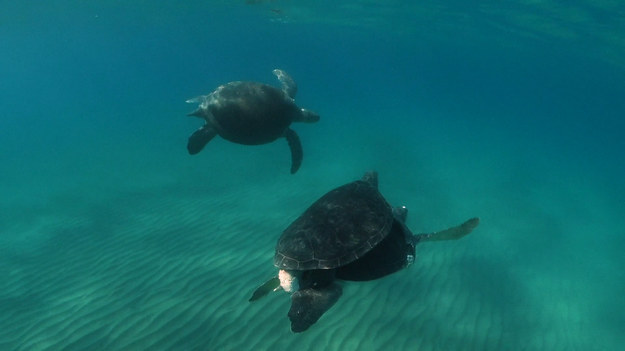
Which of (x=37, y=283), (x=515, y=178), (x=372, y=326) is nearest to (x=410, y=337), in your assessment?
(x=372, y=326)

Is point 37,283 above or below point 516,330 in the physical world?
above

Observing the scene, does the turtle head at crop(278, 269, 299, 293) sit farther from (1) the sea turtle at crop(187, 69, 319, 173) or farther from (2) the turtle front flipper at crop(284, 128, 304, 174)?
(2) the turtle front flipper at crop(284, 128, 304, 174)

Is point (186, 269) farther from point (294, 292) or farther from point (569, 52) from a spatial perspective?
point (569, 52)

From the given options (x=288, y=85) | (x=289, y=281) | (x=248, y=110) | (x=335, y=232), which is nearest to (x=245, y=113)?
(x=248, y=110)

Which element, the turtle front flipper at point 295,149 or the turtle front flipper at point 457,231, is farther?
the turtle front flipper at point 295,149

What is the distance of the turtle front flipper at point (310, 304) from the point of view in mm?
3938

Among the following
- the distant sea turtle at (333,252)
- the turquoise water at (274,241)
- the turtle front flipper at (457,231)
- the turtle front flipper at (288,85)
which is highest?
the turtle front flipper at (288,85)

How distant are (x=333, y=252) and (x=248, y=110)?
3.68m

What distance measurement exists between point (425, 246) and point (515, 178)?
47.3 feet

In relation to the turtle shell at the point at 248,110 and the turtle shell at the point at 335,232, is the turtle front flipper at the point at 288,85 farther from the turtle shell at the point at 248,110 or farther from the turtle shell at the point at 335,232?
the turtle shell at the point at 335,232

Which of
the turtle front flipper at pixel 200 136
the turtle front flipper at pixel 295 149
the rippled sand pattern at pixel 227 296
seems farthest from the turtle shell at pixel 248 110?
the rippled sand pattern at pixel 227 296

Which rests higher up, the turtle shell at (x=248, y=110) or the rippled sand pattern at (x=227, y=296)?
the turtle shell at (x=248, y=110)

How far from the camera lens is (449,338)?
21.8 ft

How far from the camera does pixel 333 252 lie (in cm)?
430
